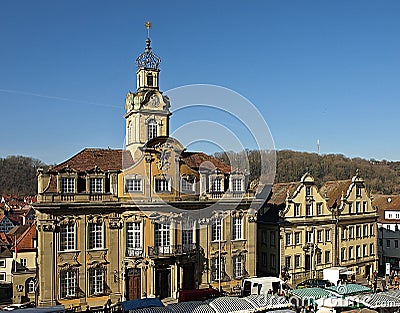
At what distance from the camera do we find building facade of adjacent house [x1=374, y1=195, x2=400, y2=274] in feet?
188

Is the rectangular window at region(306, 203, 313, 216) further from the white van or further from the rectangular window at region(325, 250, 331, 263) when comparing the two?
the white van

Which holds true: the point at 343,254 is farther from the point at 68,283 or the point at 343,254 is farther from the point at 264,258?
the point at 68,283

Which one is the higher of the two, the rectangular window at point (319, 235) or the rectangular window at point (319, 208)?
the rectangular window at point (319, 208)

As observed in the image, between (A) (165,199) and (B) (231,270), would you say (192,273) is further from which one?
(A) (165,199)

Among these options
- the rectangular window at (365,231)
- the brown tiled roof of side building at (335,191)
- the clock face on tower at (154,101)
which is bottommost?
the rectangular window at (365,231)

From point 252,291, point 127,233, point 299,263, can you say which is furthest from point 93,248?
point 299,263

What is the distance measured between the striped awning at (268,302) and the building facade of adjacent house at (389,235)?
29190 millimetres

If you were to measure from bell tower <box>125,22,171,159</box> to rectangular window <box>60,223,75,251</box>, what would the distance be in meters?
7.74

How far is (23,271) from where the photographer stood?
1594 inches

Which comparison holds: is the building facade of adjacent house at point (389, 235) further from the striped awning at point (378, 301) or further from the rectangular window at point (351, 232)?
the striped awning at point (378, 301)

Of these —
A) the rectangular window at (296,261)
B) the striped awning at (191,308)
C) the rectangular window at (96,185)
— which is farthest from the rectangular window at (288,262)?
the rectangular window at (96,185)

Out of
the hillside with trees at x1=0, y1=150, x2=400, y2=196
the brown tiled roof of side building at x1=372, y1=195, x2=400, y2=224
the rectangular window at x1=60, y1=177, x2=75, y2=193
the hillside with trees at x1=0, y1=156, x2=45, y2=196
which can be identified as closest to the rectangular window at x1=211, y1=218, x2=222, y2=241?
the rectangular window at x1=60, y1=177, x2=75, y2=193

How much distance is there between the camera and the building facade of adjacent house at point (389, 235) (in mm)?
57219

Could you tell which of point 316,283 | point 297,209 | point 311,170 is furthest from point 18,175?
point 316,283
